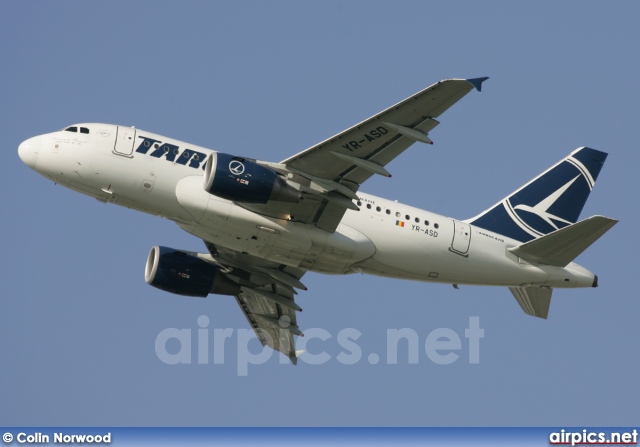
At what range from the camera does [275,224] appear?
44656 mm

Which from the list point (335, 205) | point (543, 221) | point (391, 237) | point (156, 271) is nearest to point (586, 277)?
point (543, 221)

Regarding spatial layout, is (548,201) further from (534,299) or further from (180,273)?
(180,273)

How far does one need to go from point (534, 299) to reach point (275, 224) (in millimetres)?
12999

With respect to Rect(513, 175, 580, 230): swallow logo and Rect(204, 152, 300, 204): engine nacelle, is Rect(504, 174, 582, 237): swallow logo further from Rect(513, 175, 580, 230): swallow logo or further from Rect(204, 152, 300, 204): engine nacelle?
Rect(204, 152, 300, 204): engine nacelle

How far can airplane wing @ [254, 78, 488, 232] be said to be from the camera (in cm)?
4059

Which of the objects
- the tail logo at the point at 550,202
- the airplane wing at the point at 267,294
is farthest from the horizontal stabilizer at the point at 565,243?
the airplane wing at the point at 267,294

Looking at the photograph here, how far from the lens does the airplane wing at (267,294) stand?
1996 inches

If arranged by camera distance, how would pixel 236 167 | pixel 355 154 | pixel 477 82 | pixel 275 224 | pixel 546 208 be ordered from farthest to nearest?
pixel 546 208 → pixel 275 224 → pixel 355 154 → pixel 236 167 → pixel 477 82

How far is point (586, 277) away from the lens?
47.9 m

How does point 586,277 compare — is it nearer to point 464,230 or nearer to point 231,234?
point 464,230

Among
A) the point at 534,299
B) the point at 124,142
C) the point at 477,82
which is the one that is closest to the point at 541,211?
the point at 534,299

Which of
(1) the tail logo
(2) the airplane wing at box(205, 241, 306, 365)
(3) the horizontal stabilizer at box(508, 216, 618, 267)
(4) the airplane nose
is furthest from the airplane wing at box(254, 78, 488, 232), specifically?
(1) the tail logo

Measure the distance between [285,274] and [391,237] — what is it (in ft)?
23.3

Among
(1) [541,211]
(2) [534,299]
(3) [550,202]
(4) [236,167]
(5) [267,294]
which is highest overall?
(3) [550,202]
